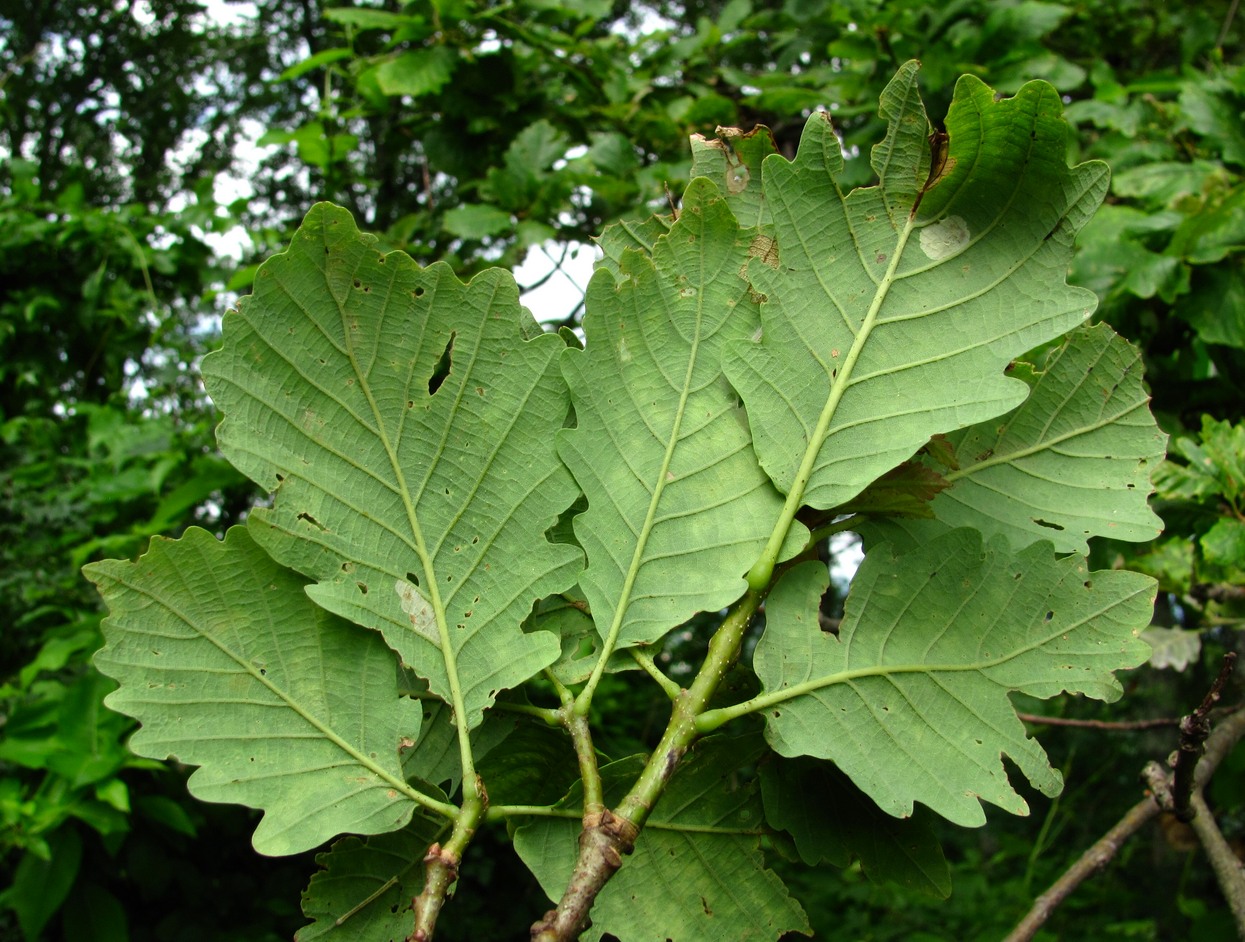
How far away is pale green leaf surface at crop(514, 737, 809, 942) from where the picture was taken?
1.70 feet

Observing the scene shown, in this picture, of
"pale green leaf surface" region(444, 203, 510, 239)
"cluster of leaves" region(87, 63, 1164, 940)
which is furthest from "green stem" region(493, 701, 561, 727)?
"pale green leaf surface" region(444, 203, 510, 239)

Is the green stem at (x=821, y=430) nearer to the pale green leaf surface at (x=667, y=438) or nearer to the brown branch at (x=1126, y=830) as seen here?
the pale green leaf surface at (x=667, y=438)

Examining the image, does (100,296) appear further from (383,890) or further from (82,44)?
(82,44)

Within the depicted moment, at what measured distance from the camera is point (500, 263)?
4.88 ft

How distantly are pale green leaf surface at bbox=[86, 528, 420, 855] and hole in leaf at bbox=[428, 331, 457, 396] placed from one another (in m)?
0.14

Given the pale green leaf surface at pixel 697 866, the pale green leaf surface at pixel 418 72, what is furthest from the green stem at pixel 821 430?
the pale green leaf surface at pixel 418 72

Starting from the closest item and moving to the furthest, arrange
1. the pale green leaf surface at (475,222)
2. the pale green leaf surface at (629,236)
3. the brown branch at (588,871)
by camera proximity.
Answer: the brown branch at (588,871)
the pale green leaf surface at (629,236)
the pale green leaf surface at (475,222)

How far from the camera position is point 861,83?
160cm

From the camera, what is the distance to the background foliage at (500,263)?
118cm

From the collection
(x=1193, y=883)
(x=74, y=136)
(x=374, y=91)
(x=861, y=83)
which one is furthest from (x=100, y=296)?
(x=74, y=136)

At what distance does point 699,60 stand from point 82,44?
5473 mm

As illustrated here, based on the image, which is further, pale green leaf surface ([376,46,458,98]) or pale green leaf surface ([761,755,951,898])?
pale green leaf surface ([376,46,458,98])

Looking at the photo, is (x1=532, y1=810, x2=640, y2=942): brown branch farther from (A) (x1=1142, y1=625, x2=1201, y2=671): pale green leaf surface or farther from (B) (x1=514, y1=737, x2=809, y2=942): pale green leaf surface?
(A) (x1=1142, y1=625, x2=1201, y2=671): pale green leaf surface

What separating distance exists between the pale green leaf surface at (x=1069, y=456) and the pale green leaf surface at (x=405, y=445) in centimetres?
26
